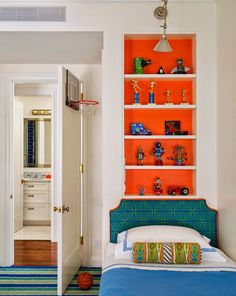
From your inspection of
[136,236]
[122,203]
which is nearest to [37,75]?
[122,203]

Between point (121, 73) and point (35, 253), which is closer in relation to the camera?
point (121, 73)

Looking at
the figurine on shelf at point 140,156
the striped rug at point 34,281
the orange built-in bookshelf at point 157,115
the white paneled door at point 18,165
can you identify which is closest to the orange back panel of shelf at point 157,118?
the orange built-in bookshelf at point 157,115

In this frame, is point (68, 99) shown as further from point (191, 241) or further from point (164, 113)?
point (191, 241)

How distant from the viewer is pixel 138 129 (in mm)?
3508

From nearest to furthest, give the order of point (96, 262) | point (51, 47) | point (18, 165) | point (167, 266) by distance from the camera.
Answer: point (167, 266) < point (51, 47) < point (96, 262) < point (18, 165)

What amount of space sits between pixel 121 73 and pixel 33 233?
3963 mm

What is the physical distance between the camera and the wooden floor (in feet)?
15.4

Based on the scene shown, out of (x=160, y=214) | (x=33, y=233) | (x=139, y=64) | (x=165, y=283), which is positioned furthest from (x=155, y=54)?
(x=33, y=233)

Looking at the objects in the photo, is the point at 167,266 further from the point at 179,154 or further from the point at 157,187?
the point at 179,154

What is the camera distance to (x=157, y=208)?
3.30 metres

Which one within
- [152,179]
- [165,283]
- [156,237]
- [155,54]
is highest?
[155,54]

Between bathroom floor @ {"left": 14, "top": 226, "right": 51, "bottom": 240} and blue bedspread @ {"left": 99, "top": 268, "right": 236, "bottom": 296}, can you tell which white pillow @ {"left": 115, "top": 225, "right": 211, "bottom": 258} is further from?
bathroom floor @ {"left": 14, "top": 226, "right": 51, "bottom": 240}

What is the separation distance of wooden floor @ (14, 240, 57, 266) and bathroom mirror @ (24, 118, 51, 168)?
194cm

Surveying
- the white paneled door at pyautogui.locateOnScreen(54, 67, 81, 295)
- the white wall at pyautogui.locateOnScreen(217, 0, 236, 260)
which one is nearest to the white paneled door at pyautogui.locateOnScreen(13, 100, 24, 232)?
the white paneled door at pyautogui.locateOnScreen(54, 67, 81, 295)
